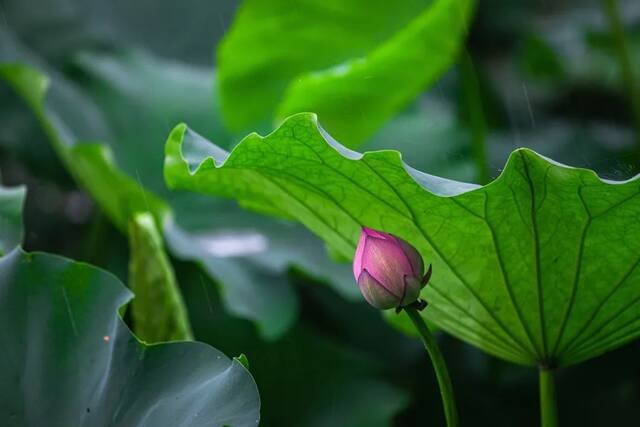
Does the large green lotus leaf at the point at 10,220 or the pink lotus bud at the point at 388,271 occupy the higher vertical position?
the large green lotus leaf at the point at 10,220

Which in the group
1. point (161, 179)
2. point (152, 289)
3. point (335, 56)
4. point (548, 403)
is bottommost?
point (548, 403)

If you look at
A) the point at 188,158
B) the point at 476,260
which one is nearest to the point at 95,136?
the point at 188,158

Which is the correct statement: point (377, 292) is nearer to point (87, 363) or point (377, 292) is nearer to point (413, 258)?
point (413, 258)

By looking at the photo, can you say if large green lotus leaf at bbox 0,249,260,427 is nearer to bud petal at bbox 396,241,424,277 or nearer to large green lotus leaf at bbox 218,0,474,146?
bud petal at bbox 396,241,424,277

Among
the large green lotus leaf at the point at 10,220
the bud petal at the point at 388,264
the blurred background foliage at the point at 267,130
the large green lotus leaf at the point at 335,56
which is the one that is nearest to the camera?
the bud petal at the point at 388,264

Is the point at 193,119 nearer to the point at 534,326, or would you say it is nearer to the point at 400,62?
the point at 400,62

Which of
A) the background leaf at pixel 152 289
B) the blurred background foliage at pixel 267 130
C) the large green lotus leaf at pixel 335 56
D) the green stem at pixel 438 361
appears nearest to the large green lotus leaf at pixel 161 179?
the blurred background foliage at pixel 267 130

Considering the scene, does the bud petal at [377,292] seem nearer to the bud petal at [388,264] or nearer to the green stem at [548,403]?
the bud petal at [388,264]

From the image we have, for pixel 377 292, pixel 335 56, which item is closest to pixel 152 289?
pixel 377 292
